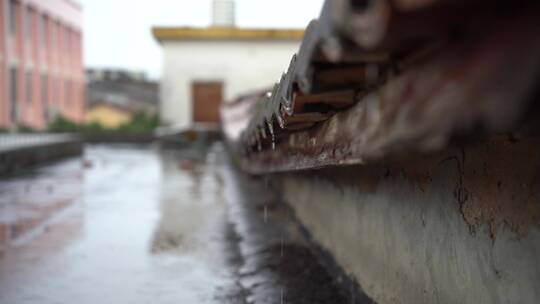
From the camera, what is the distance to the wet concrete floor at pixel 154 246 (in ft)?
14.2

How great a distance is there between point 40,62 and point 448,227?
3371 cm

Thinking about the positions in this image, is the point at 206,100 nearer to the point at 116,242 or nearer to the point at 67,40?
the point at 116,242

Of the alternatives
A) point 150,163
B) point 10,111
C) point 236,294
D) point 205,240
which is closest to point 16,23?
point 10,111

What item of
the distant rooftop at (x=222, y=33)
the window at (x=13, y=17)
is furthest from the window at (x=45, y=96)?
the distant rooftop at (x=222, y=33)

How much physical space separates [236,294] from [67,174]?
960 centimetres

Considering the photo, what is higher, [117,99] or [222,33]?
[222,33]

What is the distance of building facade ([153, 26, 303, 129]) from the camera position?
72.8 feet

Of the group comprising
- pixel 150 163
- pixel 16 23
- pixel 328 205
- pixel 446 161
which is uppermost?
pixel 16 23

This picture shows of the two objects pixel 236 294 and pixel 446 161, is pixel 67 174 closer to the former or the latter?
pixel 236 294

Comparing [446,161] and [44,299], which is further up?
[446,161]

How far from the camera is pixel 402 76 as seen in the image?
4.63ft

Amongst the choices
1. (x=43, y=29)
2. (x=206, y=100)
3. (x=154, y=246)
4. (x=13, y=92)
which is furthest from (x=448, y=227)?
(x=43, y=29)

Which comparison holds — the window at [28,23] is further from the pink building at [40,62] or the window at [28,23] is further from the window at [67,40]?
the window at [67,40]

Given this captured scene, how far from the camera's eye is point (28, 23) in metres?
31.8
